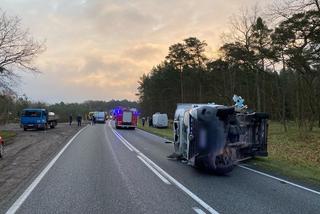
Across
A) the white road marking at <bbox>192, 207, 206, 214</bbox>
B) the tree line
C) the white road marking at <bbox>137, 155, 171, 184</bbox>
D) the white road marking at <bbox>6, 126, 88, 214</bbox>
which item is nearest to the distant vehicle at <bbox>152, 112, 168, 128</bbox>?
the tree line

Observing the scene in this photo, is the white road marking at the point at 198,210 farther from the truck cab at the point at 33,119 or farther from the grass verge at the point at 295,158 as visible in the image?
the truck cab at the point at 33,119

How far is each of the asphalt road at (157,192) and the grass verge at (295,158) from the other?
4.34ft

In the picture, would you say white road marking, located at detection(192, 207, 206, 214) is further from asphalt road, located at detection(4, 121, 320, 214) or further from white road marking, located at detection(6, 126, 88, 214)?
white road marking, located at detection(6, 126, 88, 214)

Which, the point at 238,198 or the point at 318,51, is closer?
the point at 238,198

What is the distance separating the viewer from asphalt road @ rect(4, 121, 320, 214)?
984 cm

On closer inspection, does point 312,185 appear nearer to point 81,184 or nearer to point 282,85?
point 81,184

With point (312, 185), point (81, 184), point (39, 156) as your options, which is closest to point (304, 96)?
point (39, 156)

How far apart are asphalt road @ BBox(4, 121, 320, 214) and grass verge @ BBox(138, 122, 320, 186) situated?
132 cm

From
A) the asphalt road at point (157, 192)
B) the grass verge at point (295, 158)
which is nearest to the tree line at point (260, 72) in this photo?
the grass verge at point (295, 158)

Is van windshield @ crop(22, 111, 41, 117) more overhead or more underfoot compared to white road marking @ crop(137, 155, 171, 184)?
more overhead

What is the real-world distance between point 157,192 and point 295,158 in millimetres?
15874

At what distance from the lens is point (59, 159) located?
20734mm

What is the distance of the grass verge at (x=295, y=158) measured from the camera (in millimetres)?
16422

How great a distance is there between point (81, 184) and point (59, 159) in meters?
7.87
